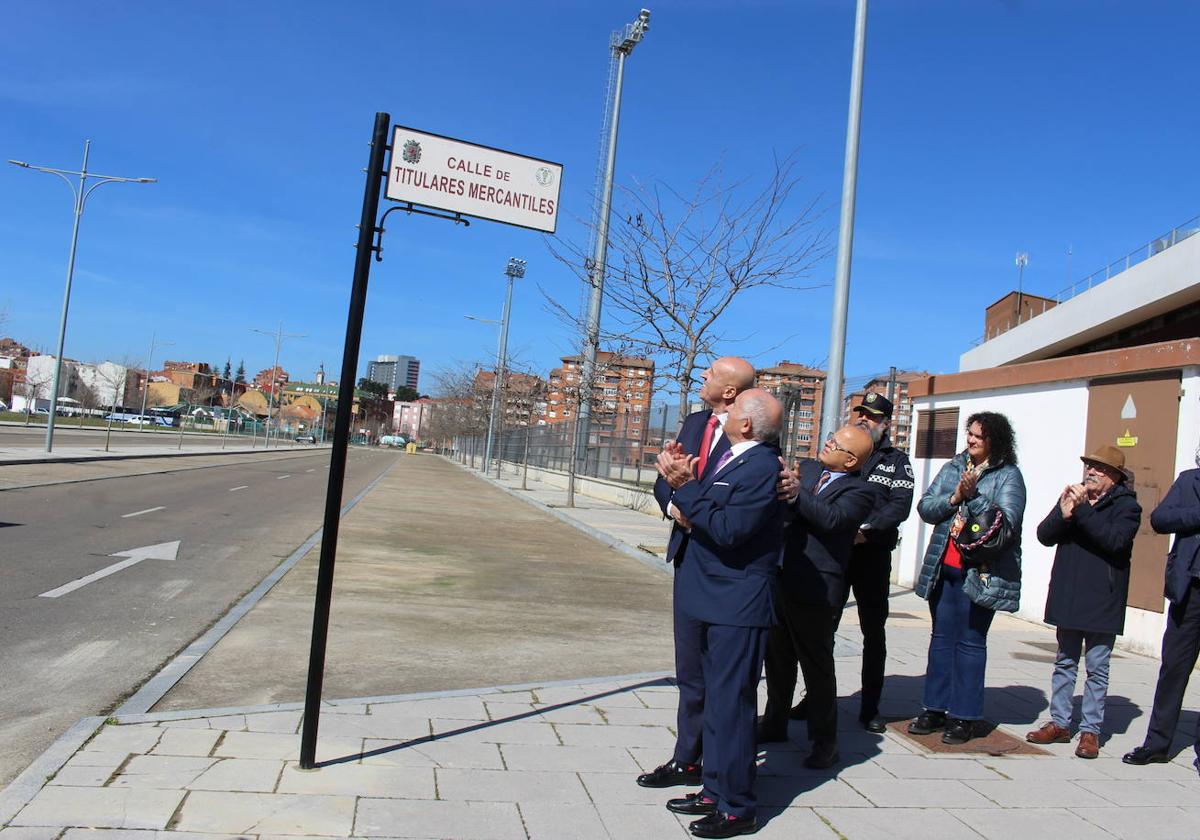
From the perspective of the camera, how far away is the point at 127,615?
7.50 meters

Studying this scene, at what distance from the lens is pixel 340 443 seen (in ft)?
13.7

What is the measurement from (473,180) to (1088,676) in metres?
4.32

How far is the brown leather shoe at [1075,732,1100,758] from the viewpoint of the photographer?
512cm

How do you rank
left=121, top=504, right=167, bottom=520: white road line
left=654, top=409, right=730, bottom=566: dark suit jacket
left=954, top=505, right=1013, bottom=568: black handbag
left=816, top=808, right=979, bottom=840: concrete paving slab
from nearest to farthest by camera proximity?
left=816, top=808, right=979, bottom=840: concrete paving slab, left=654, top=409, right=730, bottom=566: dark suit jacket, left=954, top=505, right=1013, bottom=568: black handbag, left=121, top=504, right=167, bottom=520: white road line

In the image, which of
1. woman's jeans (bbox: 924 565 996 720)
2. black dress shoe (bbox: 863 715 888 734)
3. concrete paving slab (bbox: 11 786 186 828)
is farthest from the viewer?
black dress shoe (bbox: 863 715 888 734)

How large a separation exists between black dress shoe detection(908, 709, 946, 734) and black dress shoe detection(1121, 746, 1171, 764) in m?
0.95

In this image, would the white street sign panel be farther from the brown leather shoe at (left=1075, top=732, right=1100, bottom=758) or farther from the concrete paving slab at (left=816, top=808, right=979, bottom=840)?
the brown leather shoe at (left=1075, top=732, right=1100, bottom=758)

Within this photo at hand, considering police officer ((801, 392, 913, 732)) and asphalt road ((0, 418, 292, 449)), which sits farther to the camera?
asphalt road ((0, 418, 292, 449))

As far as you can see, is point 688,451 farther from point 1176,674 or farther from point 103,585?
point 103,585

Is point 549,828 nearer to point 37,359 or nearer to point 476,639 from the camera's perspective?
point 476,639

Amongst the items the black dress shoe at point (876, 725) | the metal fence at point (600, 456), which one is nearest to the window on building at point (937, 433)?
the metal fence at point (600, 456)

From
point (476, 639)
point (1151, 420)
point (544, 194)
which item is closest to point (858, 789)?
point (544, 194)

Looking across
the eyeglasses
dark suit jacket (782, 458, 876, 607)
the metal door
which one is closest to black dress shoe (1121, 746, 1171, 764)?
dark suit jacket (782, 458, 876, 607)

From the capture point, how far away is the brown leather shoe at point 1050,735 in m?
5.37
